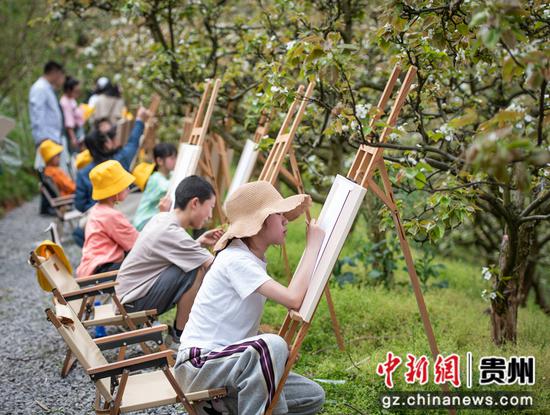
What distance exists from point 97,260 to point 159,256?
91 cm

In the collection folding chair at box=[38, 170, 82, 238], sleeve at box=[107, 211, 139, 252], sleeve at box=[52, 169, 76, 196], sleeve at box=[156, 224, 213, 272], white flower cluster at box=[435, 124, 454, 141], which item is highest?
white flower cluster at box=[435, 124, 454, 141]

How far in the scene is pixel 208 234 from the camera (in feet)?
15.5

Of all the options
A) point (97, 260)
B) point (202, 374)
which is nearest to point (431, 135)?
point (202, 374)

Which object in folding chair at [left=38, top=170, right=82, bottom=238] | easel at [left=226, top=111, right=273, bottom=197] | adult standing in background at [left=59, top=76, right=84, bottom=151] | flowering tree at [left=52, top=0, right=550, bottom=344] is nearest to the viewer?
flowering tree at [left=52, top=0, right=550, bottom=344]

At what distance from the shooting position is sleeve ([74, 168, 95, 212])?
7.46m

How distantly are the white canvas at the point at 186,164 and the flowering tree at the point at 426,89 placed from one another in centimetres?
50

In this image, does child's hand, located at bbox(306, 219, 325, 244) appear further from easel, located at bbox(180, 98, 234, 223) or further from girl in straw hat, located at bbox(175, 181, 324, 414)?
easel, located at bbox(180, 98, 234, 223)

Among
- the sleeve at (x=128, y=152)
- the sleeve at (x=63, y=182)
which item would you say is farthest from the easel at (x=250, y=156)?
the sleeve at (x=63, y=182)

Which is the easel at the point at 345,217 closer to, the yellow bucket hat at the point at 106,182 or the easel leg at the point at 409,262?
the easel leg at the point at 409,262

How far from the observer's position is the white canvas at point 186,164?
5782 mm

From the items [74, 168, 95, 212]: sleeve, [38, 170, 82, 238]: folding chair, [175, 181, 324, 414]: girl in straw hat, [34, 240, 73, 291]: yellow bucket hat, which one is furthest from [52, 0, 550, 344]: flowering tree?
[38, 170, 82, 238]: folding chair

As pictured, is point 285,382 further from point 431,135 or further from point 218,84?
point 218,84

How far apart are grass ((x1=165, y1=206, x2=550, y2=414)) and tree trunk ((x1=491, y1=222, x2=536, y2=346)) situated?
0.11 m

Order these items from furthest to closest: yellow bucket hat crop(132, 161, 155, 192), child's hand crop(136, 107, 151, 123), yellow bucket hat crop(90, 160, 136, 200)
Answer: child's hand crop(136, 107, 151, 123)
yellow bucket hat crop(132, 161, 155, 192)
yellow bucket hat crop(90, 160, 136, 200)
